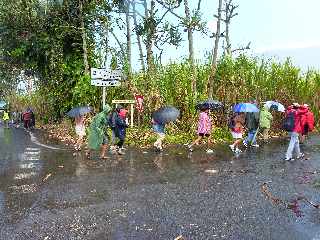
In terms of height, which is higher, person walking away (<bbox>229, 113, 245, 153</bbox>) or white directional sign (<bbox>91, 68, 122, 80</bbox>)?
white directional sign (<bbox>91, 68, 122, 80</bbox>)

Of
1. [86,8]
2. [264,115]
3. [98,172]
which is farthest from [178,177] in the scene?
[86,8]

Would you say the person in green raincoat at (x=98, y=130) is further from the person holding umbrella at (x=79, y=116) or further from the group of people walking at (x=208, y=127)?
the person holding umbrella at (x=79, y=116)

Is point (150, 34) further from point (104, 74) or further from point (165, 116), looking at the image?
point (165, 116)

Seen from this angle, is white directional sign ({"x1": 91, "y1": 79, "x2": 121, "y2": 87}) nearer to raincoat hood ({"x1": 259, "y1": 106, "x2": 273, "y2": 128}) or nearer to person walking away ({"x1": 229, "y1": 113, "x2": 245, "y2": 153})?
raincoat hood ({"x1": 259, "y1": 106, "x2": 273, "y2": 128})

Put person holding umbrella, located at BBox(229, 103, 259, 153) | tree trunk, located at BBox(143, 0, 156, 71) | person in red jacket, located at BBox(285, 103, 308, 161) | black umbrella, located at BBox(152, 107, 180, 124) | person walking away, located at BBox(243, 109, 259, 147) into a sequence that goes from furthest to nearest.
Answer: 1. tree trunk, located at BBox(143, 0, 156, 71)
2. person walking away, located at BBox(243, 109, 259, 147)
3. black umbrella, located at BBox(152, 107, 180, 124)
4. person holding umbrella, located at BBox(229, 103, 259, 153)
5. person in red jacket, located at BBox(285, 103, 308, 161)

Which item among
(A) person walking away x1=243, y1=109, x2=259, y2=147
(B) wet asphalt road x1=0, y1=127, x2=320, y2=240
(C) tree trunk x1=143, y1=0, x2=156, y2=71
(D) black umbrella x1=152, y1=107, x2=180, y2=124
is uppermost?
(C) tree trunk x1=143, y1=0, x2=156, y2=71

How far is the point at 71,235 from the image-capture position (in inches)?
277

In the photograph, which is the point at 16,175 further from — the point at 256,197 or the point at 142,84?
the point at 142,84

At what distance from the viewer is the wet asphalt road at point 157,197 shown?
724 cm

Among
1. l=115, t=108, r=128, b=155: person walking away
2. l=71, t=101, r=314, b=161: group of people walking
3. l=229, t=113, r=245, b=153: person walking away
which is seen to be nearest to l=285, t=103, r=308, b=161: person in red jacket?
l=71, t=101, r=314, b=161: group of people walking

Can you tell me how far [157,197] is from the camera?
9.47 m

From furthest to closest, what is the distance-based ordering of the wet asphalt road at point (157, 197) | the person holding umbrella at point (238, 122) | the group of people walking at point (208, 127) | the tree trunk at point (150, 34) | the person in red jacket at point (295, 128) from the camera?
the tree trunk at point (150, 34) < the person holding umbrella at point (238, 122) < the group of people walking at point (208, 127) < the person in red jacket at point (295, 128) < the wet asphalt road at point (157, 197)

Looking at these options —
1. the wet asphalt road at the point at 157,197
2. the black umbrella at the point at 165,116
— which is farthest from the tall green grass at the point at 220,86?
the wet asphalt road at the point at 157,197

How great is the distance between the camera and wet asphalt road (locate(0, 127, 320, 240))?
724cm
